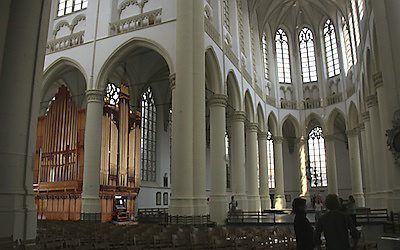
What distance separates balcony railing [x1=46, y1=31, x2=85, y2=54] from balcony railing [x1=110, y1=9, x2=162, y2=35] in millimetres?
2589

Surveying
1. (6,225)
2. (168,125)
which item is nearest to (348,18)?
(168,125)

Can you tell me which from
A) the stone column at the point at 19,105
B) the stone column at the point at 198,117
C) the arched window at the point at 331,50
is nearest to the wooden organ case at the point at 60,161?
the stone column at the point at 198,117

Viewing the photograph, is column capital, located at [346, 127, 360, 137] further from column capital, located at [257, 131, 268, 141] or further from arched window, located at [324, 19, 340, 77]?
column capital, located at [257, 131, 268, 141]

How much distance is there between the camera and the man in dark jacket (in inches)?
153

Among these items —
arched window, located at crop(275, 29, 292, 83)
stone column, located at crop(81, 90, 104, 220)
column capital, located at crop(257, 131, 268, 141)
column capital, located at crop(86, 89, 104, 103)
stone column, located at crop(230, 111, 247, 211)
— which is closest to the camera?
stone column, located at crop(81, 90, 104, 220)

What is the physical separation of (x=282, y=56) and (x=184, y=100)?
81.8 ft

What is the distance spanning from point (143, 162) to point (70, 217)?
8956 mm

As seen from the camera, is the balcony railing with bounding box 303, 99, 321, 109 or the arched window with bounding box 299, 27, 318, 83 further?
the arched window with bounding box 299, 27, 318, 83

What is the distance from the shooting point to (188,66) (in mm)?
16719

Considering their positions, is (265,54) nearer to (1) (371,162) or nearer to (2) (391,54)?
(1) (371,162)

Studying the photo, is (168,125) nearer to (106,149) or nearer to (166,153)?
(166,153)

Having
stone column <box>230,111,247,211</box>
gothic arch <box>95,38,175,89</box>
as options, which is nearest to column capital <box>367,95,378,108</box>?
stone column <box>230,111,247,211</box>

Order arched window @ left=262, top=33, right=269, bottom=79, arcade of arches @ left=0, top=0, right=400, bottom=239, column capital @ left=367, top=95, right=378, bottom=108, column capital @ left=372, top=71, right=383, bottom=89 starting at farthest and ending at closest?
arched window @ left=262, top=33, right=269, bottom=79 < column capital @ left=367, top=95, right=378, bottom=108 < column capital @ left=372, top=71, right=383, bottom=89 < arcade of arches @ left=0, top=0, right=400, bottom=239

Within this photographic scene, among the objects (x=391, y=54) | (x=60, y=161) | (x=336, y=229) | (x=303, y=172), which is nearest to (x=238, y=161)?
(x=60, y=161)
